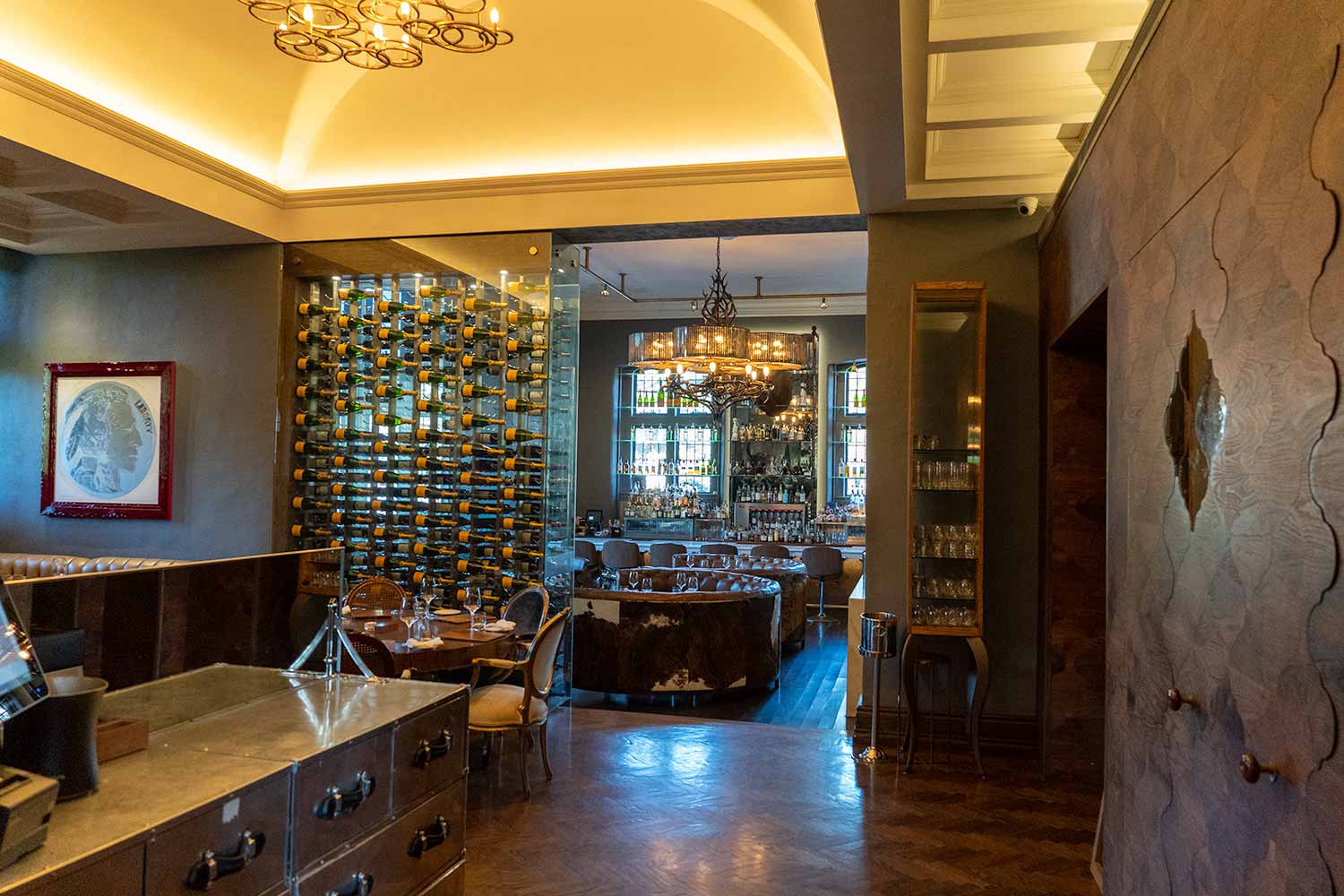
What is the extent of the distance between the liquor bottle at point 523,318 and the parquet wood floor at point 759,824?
9.44 ft

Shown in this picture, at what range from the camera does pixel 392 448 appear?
7340 millimetres

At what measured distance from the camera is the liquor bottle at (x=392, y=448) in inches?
288

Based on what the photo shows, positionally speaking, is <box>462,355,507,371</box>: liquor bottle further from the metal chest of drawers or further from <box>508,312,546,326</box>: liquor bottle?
the metal chest of drawers

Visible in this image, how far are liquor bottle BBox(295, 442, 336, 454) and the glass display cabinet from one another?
4.45 m

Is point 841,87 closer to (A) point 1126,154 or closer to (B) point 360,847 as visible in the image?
(A) point 1126,154

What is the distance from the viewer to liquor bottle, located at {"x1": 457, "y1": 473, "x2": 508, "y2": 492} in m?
7.04

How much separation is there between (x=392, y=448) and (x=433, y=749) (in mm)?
4832

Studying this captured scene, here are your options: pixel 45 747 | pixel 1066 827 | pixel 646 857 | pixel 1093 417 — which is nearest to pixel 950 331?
pixel 1093 417

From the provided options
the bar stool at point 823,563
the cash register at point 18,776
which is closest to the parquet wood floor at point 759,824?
the cash register at point 18,776

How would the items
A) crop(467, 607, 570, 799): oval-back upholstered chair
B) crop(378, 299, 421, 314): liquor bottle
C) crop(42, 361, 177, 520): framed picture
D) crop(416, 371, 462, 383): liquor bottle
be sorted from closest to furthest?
crop(467, 607, 570, 799): oval-back upholstered chair
crop(416, 371, 462, 383): liquor bottle
crop(378, 299, 421, 314): liquor bottle
crop(42, 361, 177, 520): framed picture

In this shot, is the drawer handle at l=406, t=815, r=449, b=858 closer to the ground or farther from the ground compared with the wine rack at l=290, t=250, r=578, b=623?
closer to the ground

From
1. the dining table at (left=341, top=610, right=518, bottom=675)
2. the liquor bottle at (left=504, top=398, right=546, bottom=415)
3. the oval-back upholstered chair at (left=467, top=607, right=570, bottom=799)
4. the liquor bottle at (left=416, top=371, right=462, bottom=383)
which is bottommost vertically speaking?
the oval-back upholstered chair at (left=467, top=607, right=570, bottom=799)

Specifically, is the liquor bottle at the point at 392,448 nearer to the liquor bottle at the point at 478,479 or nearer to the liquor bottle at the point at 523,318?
the liquor bottle at the point at 478,479

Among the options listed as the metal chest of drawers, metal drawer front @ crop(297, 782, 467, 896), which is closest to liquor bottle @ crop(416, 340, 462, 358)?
the metal chest of drawers
